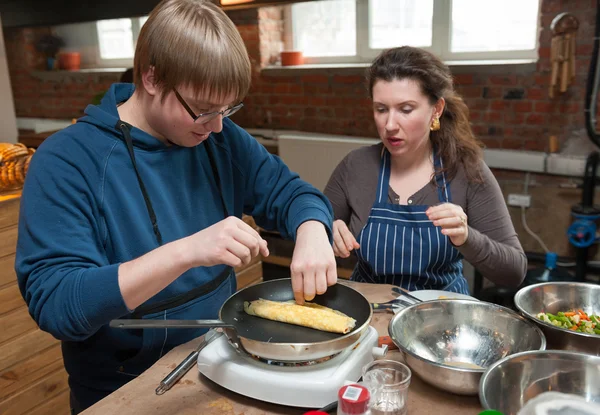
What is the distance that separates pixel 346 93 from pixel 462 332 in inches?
120

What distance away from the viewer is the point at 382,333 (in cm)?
146

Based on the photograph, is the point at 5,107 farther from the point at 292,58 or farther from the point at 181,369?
the point at 181,369

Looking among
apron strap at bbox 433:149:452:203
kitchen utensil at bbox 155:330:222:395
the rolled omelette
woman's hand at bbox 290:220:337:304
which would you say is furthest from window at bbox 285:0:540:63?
kitchen utensil at bbox 155:330:222:395

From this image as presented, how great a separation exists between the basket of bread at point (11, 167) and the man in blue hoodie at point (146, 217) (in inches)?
54.9

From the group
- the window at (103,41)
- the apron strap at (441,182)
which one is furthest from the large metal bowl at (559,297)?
the window at (103,41)

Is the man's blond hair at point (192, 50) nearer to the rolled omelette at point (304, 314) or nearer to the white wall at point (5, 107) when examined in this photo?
the rolled omelette at point (304, 314)

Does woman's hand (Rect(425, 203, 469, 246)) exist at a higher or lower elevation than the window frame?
lower

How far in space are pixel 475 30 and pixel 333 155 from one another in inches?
52.0

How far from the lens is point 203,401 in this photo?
1.19 m

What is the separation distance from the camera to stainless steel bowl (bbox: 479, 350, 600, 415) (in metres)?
1.08

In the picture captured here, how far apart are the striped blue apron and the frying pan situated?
2.40ft

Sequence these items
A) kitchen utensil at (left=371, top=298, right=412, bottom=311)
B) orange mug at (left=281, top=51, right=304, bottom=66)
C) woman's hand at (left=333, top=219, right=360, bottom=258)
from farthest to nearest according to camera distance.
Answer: orange mug at (left=281, top=51, right=304, bottom=66) → woman's hand at (left=333, top=219, right=360, bottom=258) → kitchen utensil at (left=371, top=298, right=412, bottom=311)

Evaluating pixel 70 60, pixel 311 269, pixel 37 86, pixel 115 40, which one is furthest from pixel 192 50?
pixel 37 86

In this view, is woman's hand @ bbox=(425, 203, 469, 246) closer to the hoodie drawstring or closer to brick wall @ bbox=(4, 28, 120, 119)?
the hoodie drawstring
